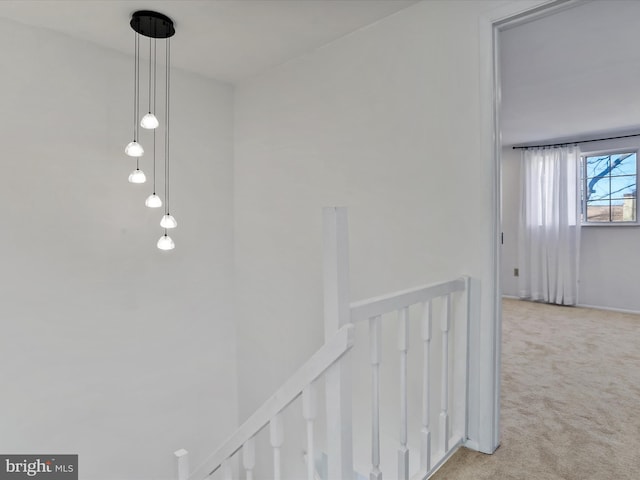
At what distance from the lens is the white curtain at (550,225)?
206 inches

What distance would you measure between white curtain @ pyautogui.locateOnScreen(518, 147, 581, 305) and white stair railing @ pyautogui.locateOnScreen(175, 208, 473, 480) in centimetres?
425

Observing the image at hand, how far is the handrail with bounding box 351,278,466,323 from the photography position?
1.25 m

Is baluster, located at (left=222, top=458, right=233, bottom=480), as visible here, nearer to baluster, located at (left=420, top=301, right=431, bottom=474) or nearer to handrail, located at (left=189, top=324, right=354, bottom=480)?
handrail, located at (left=189, top=324, right=354, bottom=480)

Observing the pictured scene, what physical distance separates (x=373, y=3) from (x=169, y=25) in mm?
1185

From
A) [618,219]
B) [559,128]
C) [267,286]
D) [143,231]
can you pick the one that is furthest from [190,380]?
[618,219]

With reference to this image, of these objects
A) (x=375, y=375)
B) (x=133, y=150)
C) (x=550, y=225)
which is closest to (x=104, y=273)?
(x=133, y=150)

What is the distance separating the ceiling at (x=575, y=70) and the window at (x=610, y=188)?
0.46m

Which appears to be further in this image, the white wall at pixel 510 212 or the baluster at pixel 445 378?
the white wall at pixel 510 212

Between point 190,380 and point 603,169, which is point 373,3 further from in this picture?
point 603,169

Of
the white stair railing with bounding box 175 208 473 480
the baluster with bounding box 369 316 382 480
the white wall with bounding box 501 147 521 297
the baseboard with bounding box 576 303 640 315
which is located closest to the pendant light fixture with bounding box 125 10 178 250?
the white stair railing with bounding box 175 208 473 480

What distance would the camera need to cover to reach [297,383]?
125cm

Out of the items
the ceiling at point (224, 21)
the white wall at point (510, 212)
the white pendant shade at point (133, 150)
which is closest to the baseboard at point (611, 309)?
the white wall at point (510, 212)

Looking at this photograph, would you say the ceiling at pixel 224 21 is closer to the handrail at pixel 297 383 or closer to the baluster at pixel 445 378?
the baluster at pixel 445 378

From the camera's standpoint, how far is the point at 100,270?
266cm
